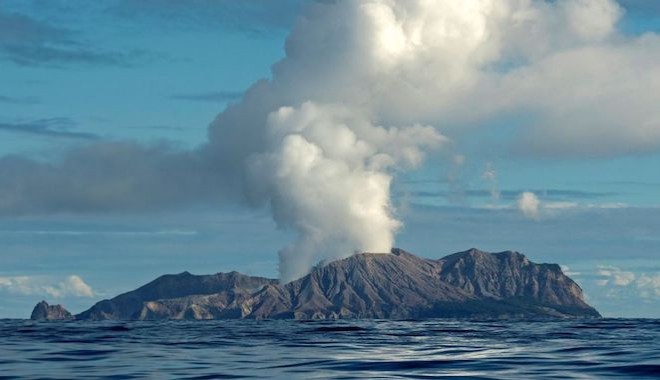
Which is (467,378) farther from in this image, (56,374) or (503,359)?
(56,374)

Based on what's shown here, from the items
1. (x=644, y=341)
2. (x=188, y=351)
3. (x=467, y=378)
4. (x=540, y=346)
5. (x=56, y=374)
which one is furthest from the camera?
(x=644, y=341)

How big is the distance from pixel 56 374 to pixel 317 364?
16993 millimetres

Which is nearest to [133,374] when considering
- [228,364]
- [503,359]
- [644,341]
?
[228,364]

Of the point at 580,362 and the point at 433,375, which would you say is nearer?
the point at 433,375

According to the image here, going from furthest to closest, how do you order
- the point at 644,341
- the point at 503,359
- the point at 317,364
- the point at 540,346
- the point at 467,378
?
the point at 644,341 < the point at 540,346 < the point at 503,359 < the point at 317,364 < the point at 467,378

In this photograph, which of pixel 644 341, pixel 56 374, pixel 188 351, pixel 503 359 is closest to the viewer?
pixel 56 374

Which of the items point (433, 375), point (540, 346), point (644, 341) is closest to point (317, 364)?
point (433, 375)

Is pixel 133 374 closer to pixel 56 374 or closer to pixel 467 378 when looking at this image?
pixel 56 374

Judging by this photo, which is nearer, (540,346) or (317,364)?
(317,364)

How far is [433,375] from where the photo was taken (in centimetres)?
5997

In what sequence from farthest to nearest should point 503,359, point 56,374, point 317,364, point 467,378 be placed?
point 503,359
point 317,364
point 56,374
point 467,378

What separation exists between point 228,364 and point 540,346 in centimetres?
3532

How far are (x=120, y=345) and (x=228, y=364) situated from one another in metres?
31.2

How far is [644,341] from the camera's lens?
347 ft
